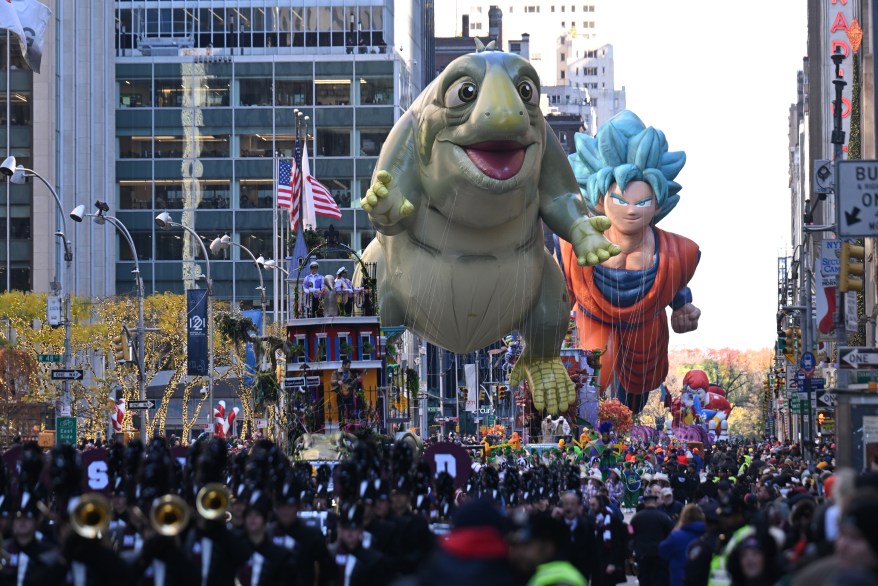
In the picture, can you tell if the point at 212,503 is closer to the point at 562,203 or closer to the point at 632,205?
the point at 562,203

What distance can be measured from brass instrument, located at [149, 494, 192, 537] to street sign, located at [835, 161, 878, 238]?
11023 millimetres

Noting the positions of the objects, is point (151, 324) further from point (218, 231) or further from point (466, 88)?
point (466, 88)

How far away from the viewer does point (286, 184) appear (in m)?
46.6

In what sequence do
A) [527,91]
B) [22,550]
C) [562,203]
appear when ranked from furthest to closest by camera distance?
[562,203] < [527,91] < [22,550]

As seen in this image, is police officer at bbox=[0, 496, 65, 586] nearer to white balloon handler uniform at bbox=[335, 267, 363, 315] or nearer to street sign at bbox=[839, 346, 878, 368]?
street sign at bbox=[839, 346, 878, 368]

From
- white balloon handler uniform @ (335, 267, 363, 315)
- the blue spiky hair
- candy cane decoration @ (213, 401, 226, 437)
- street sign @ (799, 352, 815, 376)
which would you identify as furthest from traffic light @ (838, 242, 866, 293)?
the blue spiky hair

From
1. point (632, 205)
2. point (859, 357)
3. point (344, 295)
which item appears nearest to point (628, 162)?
point (632, 205)

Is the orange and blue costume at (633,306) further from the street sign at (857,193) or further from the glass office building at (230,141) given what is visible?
the street sign at (857,193)

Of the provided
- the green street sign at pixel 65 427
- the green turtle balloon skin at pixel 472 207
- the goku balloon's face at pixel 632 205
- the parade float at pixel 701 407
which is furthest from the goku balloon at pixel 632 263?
the green turtle balloon skin at pixel 472 207

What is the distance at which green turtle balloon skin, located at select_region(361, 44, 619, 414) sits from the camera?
27531 mm

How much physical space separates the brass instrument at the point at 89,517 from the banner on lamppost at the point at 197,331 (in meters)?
33.5

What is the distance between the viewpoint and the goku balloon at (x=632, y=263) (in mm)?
53344

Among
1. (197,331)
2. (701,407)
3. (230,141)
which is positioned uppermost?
(230,141)

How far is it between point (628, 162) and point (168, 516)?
45.2 m
